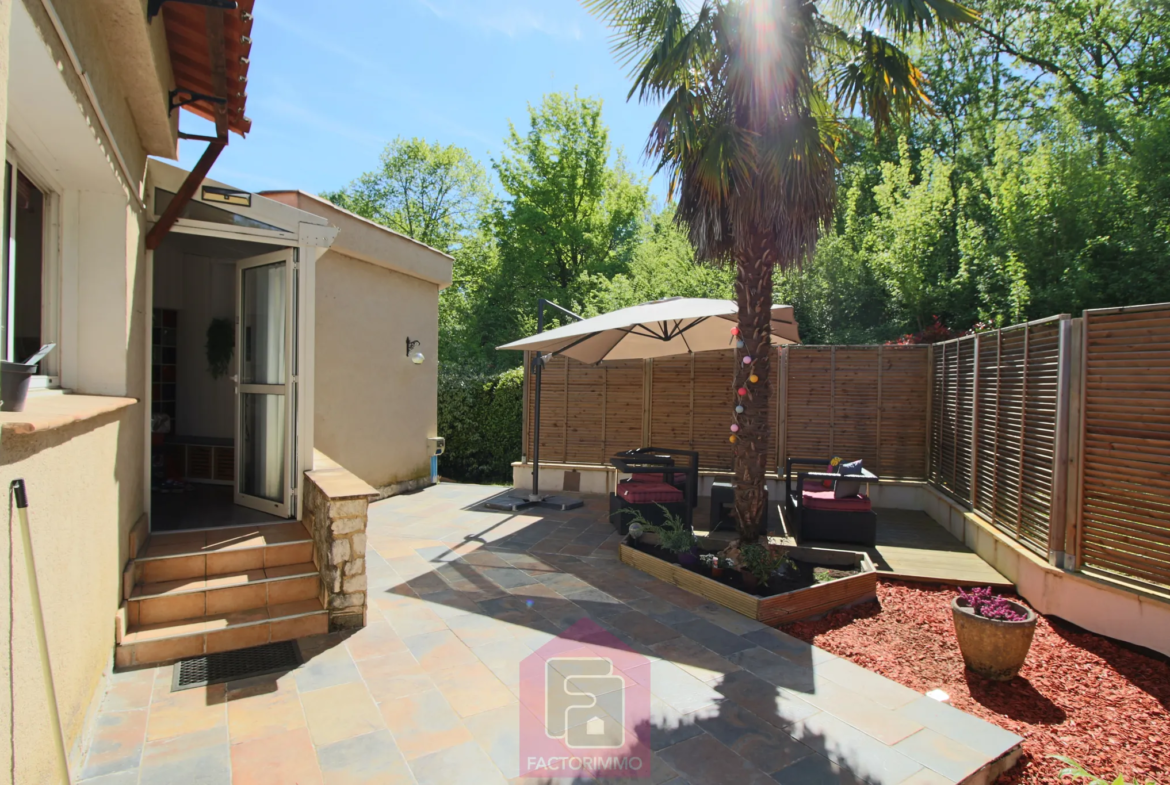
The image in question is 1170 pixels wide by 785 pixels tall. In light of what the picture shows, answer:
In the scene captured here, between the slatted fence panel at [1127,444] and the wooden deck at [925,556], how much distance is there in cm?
123

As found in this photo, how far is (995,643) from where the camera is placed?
399cm

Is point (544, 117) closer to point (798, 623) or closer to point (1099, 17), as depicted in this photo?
point (1099, 17)

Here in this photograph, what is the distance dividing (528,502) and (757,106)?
610cm

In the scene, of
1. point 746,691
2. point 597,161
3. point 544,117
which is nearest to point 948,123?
point 597,161

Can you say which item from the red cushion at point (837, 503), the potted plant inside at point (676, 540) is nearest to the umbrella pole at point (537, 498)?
the potted plant inside at point (676, 540)

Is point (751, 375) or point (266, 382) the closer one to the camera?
point (751, 375)

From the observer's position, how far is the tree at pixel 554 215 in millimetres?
23625

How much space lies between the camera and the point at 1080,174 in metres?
11.2

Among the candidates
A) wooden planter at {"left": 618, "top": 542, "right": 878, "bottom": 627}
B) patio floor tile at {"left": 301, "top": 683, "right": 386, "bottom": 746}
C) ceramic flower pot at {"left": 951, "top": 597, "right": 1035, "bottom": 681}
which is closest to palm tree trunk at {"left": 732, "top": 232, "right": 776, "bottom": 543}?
wooden planter at {"left": 618, "top": 542, "right": 878, "bottom": 627}

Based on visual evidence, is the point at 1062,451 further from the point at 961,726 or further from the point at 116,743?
the point at 116,743

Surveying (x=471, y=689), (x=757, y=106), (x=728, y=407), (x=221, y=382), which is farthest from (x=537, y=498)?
(x=757, y=106)

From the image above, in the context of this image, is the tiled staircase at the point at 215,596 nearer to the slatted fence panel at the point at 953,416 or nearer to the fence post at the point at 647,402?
the fence post at the point at 647,402

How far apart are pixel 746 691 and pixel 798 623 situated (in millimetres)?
1374

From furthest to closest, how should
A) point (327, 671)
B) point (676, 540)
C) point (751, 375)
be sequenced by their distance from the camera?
point (676, 540) < point (751, 375) < point (327, 671)
